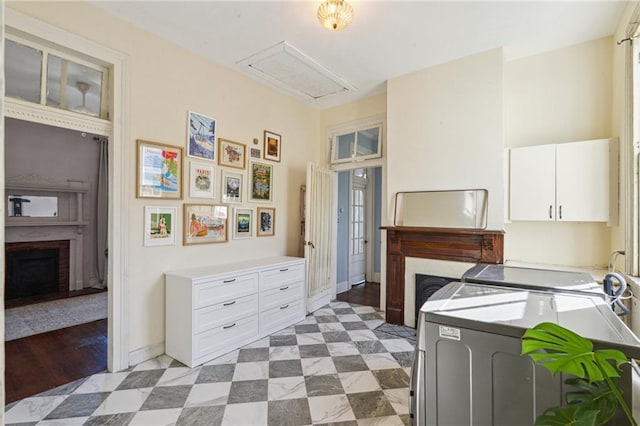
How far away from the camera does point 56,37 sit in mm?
2242

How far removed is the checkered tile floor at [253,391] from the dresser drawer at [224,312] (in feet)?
1.06

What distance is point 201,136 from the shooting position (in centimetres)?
318

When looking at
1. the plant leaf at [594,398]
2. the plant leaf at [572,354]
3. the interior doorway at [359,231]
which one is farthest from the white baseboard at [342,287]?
the plant leaf at [572,354]

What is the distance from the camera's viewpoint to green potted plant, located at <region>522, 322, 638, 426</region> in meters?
0.84

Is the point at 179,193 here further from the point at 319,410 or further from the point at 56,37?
the point at 319,410

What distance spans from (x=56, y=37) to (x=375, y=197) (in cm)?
503

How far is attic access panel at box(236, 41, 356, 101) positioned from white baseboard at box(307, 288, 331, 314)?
282 cm

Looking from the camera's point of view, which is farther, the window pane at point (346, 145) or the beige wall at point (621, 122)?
the window pane at point (346, 145)

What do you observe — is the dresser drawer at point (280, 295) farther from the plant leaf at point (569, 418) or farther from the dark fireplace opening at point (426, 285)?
the plant leaf at point (569, 418)

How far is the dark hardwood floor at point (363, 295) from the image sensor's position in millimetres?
4527

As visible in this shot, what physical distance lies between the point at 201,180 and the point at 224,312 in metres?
1.39

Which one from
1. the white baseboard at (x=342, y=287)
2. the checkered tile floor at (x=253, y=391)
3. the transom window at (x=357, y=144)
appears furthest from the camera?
the white baseboard at (x=342, y=287)

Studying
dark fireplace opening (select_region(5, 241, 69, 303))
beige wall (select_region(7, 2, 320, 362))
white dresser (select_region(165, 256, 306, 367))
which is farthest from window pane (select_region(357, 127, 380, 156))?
dark fireplace opening (select_region(5, 241, 69, 303))

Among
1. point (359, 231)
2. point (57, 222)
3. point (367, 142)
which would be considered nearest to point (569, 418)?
point (367, 142)
